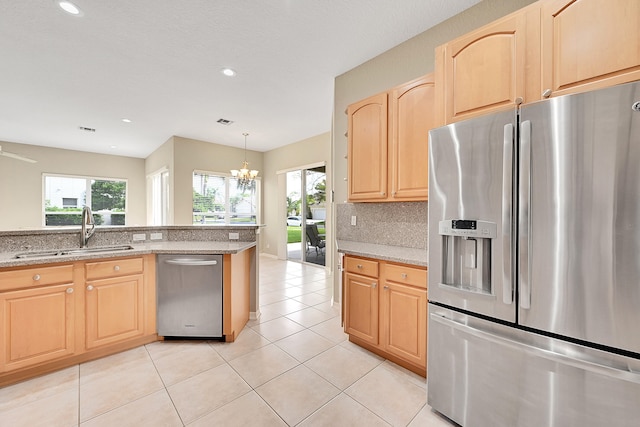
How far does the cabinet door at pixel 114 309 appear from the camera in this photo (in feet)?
7.07

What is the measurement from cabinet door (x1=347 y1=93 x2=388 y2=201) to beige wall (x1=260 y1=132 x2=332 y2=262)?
305cm

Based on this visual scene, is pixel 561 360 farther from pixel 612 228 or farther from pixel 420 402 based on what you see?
pixel 420 402

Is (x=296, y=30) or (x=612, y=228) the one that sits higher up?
(x=296, y=30)

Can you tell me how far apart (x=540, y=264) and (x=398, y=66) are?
2.29m

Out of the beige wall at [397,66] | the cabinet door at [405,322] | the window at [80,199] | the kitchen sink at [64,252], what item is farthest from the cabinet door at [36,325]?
the window at [80,199]

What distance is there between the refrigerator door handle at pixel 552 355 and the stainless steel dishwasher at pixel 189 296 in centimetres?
192

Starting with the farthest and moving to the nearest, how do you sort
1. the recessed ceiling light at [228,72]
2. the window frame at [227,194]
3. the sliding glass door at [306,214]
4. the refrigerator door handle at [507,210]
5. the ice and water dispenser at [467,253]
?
the window frame at [227,194] < the sliding glass door at [306,214] < the recessed ceiling light at [228,72] < the ice and water dispenser at [467,253] < the refrigerator door handle at [507,210]

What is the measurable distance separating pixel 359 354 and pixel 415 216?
135cm

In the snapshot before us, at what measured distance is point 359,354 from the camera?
7.70 feet

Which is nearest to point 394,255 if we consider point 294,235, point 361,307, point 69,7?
point 361,307

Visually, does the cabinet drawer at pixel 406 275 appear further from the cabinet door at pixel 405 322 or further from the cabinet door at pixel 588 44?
the cabinet door at pixel 588 44

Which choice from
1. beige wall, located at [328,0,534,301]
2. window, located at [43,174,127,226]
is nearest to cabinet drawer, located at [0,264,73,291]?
beige wall, located at [328,0,534,301]

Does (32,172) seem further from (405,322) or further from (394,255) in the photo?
(405,322)

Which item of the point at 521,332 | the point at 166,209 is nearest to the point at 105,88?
the point at 166,209
